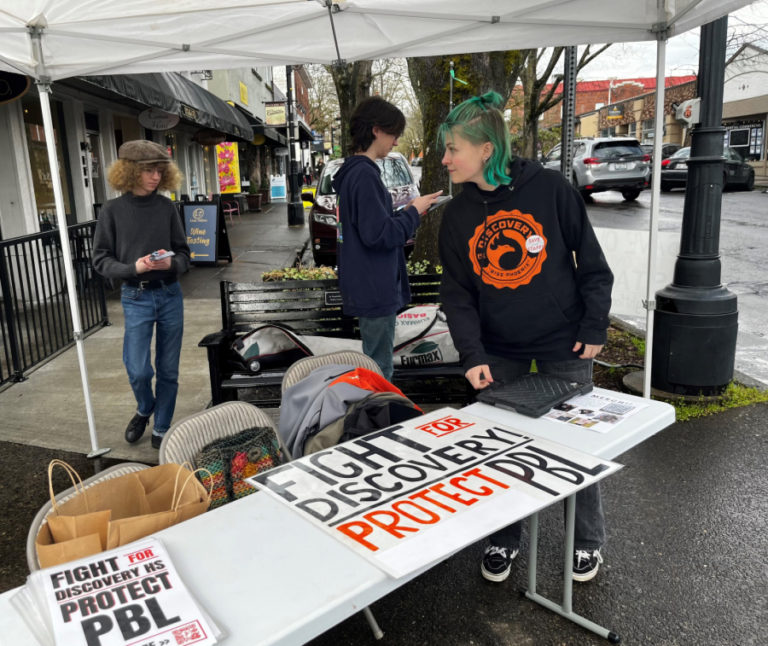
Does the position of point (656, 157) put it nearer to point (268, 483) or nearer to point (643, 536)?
point (643, 536)

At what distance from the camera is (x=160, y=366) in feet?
14.4

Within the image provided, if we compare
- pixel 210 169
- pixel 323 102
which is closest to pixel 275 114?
pixel 210 169

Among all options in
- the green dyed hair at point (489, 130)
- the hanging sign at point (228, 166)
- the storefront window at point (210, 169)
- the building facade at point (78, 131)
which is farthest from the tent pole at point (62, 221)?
the hanging sign at point (228, 166)

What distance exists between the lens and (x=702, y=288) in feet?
16.2

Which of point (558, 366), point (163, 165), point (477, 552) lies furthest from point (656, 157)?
point (163, 165)

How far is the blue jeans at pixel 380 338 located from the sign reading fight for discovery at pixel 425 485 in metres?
1.31

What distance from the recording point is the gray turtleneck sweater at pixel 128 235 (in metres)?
4.04

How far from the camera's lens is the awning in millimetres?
8141

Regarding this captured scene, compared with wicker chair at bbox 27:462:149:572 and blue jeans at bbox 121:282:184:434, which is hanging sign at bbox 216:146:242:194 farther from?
wicker chair at bbox 27:462:149:572

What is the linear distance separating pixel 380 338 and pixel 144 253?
1565 mm

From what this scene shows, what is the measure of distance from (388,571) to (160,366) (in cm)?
319

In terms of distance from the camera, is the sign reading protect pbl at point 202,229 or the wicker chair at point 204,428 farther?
the sign reading protect pbl at point 202,229

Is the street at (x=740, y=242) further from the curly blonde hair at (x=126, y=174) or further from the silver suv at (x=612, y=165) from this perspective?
the curly blonde hair at (x=126, y=174)

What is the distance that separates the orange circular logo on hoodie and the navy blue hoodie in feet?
2.53
